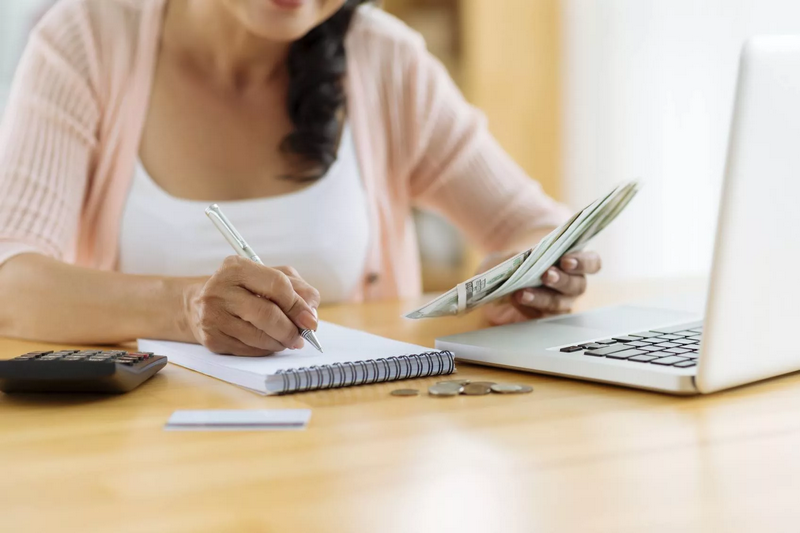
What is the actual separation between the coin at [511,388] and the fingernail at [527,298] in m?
0.31

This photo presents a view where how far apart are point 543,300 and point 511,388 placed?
1.15 ft

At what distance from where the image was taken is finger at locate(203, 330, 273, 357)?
0.77m

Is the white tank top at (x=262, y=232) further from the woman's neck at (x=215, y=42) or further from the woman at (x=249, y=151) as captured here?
the woman's neck at (x=215, y=42)

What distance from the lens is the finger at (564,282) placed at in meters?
0.99

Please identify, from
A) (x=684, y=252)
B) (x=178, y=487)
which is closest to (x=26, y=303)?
(x=178, y=487)

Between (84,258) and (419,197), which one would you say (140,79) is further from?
(419,197)

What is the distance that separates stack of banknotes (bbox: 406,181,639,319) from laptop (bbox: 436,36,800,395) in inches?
2.8

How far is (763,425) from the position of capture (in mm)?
582

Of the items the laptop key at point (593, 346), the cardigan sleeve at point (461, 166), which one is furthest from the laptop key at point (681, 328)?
the cardigan sleeve at point (461, 166)

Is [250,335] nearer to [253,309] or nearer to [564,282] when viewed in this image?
[253,309]

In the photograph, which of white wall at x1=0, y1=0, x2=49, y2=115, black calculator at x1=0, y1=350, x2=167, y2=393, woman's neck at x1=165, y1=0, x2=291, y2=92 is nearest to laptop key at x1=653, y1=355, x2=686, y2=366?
black calculator at x1=0, y1=350, x2=167, y2=393

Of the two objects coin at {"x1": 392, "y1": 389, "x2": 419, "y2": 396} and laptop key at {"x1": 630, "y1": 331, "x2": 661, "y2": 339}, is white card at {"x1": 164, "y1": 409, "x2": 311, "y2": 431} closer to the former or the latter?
coin at {"x1": 392, "y1": 389, "x2": 419, "y2": 396}

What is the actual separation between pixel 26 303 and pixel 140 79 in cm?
52

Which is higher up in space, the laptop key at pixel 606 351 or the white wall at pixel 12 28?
the white wall at pixel 12 28
